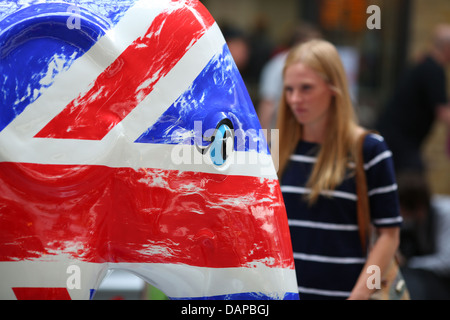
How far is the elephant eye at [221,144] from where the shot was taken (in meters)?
1.45

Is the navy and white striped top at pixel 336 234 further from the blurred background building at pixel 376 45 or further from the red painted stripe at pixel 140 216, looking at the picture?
the blurred background building at pixel 376 45

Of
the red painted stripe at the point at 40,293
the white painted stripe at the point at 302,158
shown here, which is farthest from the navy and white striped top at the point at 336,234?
the red painted stripe at the point at 40,293

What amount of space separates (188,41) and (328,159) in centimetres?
98

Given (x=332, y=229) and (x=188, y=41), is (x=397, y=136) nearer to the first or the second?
(x=332, y=229)

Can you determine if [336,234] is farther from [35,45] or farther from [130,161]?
[35,45]

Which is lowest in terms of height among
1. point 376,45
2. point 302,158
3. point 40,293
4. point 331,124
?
point 40,293

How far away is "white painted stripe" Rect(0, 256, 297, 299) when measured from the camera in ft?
4.48

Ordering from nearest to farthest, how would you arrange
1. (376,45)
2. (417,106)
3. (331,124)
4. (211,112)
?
(211,112) → (331,124) → (417,106) → (376,45)

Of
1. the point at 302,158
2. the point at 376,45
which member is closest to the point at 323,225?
the point at 302,158

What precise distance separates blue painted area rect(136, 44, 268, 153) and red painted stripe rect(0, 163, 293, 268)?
9cm

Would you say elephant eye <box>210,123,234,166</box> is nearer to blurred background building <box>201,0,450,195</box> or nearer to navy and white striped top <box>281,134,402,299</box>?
navy and white striped top <box>281,134,402,299</box>

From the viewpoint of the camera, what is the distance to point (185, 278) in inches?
57.4

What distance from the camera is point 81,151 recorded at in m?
1.36

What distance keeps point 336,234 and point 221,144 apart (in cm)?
90
